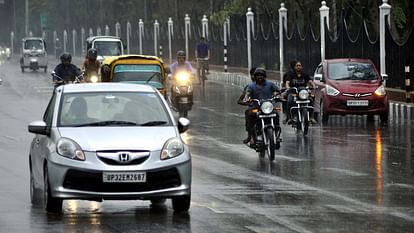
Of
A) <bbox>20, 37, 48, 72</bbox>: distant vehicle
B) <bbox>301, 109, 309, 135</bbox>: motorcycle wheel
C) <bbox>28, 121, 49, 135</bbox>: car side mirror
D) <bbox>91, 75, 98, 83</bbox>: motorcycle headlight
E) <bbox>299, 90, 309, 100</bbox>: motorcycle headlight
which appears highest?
<bbox>28, 121, 49, 135</bbox>: car side mirror

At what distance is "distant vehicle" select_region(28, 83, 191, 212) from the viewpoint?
14.1m

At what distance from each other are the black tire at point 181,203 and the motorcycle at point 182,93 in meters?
18.9

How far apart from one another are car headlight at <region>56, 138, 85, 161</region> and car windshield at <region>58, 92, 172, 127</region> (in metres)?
0.63

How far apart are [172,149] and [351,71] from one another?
18.5 meters

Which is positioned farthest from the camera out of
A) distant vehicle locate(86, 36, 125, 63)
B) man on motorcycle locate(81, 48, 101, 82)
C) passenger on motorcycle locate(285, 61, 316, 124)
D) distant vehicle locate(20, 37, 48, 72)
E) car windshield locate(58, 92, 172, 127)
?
distant vehicle locate(20, 37, 48, 72)

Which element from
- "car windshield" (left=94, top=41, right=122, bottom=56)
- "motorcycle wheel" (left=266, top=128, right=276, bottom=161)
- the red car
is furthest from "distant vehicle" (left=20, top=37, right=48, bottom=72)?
"motorcycle wheel" (left=266, top=128, right=276, bottom=161)

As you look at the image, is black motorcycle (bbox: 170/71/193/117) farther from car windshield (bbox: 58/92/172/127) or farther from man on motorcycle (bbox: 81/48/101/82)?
car windshield (bbox: 58/92/172/127)

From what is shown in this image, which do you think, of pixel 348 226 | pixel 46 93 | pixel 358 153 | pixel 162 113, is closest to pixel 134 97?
pixel 162 113

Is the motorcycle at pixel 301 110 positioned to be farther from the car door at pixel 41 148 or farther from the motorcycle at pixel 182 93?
the car door at pixel 41 148

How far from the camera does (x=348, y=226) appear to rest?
13.6 metres

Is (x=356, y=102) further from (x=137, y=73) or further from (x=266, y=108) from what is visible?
(x=266, y=108)

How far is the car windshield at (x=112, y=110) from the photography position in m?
15.1

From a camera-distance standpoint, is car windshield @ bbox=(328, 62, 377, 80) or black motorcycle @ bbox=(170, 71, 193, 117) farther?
black motorcycle @ bbox=(170, 71, 193, 117)

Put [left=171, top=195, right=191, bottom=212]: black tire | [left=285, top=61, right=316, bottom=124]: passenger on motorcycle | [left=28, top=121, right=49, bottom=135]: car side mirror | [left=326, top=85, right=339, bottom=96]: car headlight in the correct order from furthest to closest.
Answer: [left=326, top=85, right=339, bottom=96]: car headlight < [left=285, top=61, right=316, bottom=124]: passenger on motorcycle < [left=28, top=121, right=49, bottom=135]: car side mirror < [left=171, top=195, right=191, bottom=212]: black tire
